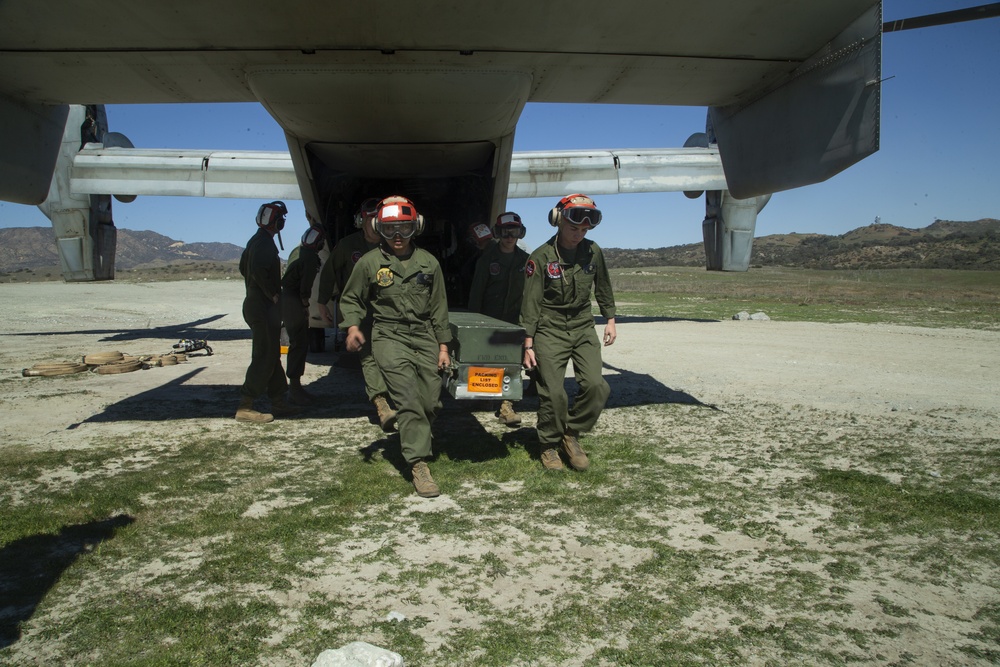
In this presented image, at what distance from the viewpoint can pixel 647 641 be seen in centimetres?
270

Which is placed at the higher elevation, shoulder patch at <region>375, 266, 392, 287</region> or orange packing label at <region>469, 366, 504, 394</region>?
shoulder patch at <region>375, 266, 392, 287</region>

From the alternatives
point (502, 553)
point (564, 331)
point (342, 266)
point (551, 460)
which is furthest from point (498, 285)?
point (502, 553)

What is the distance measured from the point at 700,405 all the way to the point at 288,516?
479cm

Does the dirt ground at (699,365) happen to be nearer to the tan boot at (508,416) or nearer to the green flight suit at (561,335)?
the tan boot at (508,416)

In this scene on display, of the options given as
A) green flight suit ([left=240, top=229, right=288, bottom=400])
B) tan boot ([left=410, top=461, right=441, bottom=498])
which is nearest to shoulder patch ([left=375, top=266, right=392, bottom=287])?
tan boot ([left=410, top=461, right=441, bottom=498])

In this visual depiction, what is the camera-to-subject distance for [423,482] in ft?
14.9

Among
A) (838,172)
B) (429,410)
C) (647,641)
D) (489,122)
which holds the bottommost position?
(647,641)

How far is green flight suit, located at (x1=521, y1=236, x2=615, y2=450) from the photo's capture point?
5117mm

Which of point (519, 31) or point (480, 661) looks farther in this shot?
point (519, 31)

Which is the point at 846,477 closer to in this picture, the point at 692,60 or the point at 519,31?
the point at 692,60

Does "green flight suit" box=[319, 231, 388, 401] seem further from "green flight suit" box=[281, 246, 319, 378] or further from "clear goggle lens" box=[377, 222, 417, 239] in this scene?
"clear goggle lens" box=[377, 222, 417, 239]

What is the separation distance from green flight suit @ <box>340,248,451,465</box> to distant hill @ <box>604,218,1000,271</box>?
3251 centimetres

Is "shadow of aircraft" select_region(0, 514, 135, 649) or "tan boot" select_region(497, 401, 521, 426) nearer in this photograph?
"shadow of aircraft" select_region(0, 514, 135, 649)

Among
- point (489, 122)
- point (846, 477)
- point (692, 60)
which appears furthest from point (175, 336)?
point (846, 477)
